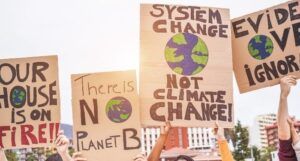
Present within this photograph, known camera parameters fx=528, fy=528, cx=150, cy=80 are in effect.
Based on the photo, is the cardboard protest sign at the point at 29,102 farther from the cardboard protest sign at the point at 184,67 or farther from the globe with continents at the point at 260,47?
the globe with continents at the point at 260,47

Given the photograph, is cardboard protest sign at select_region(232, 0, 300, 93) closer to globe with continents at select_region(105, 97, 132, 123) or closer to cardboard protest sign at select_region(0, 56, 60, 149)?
globe with continents at select_region(105, 97, 132, 123)

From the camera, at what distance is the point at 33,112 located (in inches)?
206

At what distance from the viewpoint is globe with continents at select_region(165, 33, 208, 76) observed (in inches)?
208

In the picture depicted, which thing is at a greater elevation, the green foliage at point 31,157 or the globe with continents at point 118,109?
the globe with continents at point 118,109

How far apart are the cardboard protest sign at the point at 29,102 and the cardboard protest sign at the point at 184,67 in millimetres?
910

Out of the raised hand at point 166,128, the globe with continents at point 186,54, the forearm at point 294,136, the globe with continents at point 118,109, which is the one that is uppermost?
the globe with continents at point 186,54

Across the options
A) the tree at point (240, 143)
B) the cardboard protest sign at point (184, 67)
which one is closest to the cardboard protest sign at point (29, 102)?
the cardboard protest sign at point (184, 67)

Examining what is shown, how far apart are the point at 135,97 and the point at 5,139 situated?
1.34 meters

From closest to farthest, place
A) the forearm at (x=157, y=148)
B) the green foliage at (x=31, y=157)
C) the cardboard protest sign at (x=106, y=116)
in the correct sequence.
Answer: the forearm at (x=157, y=148), the cardboard protest sign at (x=106, y=116), the green foliage at (x=31, y=157)

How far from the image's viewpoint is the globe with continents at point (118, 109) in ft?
16.9

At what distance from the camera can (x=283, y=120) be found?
399cm

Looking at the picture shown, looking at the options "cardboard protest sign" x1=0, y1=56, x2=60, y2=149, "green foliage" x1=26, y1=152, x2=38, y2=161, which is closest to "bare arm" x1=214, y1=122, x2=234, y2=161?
"cardboard protest sign" x1=0, y1=56, x2=60, y2=149

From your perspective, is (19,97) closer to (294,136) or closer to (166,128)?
(166,128)

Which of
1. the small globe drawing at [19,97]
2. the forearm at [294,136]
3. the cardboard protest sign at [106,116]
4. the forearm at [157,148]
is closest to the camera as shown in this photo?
the forearm at [294,136]
